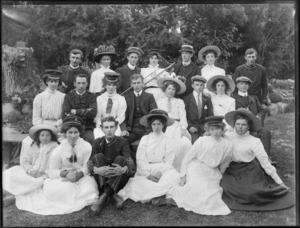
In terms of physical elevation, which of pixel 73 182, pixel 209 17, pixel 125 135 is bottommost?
pixel 73 182

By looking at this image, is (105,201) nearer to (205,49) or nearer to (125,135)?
(125,135)

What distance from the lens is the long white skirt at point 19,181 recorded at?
172 inches

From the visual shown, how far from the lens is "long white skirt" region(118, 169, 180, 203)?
4297 millimetres

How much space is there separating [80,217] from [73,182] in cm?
40

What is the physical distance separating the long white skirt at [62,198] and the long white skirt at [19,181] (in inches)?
4.5

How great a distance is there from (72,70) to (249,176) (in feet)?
8.30

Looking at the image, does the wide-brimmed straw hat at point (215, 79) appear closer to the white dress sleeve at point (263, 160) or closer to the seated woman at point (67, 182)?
the white dress sleeve at point (263, 160)

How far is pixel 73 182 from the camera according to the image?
4273 millimetres

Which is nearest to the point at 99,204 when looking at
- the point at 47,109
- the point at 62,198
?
the point at 62,198

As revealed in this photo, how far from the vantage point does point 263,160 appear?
4.35 m

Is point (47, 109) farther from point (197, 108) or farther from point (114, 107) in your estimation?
point (197, 108)

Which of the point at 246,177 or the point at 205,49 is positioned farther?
the point at 205,49

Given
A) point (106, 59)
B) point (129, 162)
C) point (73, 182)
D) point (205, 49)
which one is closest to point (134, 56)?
point (106, 59)

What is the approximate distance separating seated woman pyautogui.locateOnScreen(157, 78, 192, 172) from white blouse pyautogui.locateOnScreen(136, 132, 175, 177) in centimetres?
10
